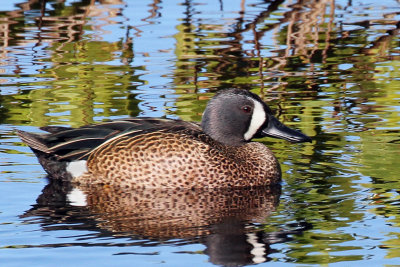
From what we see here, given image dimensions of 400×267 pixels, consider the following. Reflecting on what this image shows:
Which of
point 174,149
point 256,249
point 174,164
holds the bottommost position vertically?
point 256,249

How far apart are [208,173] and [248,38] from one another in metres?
5.85

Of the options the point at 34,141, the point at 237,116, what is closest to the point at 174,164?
the point at 237,116

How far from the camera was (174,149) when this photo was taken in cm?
905

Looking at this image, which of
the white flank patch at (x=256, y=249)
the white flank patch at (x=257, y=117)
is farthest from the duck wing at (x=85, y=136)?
the white flank patch at (x=256, y=249)

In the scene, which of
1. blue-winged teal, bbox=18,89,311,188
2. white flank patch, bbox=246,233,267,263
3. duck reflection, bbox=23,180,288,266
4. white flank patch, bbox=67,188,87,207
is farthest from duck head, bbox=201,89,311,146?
white flank patch, bbox=246,233,267,263

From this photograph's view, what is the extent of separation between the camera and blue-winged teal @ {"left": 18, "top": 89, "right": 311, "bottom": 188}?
904cm

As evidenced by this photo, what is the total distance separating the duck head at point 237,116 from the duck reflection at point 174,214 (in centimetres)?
61

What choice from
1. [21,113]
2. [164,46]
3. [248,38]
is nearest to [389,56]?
[248,38]

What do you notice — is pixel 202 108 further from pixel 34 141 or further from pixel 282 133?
pixel 34 141

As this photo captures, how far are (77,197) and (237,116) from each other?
5.54ft

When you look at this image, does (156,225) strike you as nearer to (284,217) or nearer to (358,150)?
(284,217)

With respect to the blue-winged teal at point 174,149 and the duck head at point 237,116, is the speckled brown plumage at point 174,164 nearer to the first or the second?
the blue-winged teal at point 174,149

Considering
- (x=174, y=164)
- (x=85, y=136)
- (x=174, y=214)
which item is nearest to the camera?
A: (x=174, y=214)

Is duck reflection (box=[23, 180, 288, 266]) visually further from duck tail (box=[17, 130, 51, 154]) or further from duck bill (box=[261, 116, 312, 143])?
duck bill (box=[261, 116, 312, 143])
